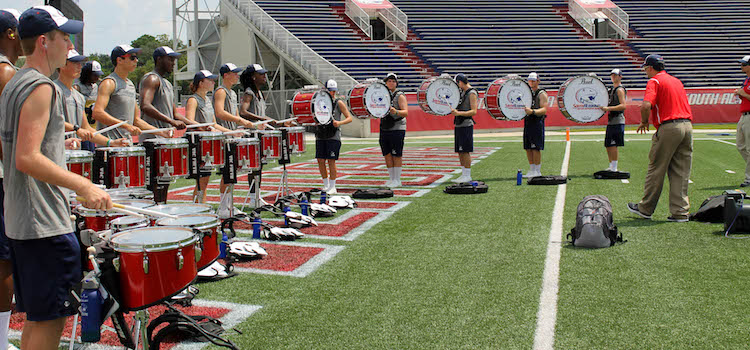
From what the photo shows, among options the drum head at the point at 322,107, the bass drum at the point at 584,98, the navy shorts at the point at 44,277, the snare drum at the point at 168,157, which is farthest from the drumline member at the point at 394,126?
the navy shorts at the point at 44,277

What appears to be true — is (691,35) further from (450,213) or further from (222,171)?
(222,171)

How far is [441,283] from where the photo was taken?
5.09 metres

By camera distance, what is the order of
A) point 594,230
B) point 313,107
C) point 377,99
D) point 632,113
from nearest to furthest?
point 594,230
point 313,107
point 377,99
point 632,113

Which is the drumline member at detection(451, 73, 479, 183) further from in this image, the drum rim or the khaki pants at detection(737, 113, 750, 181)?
the drum rim

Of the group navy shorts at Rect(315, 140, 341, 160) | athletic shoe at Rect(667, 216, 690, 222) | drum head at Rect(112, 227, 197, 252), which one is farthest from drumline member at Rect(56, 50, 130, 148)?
athletic shoe at Rect(667, 216, 690, 222)

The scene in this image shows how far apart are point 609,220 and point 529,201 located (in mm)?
2820

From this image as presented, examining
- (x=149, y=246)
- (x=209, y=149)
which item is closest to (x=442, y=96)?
(x=209, y=149)

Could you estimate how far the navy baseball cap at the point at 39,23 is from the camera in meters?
2.64

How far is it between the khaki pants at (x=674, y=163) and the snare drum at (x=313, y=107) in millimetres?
4790

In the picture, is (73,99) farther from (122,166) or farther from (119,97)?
(122,166)

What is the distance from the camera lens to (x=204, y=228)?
3.59 metres

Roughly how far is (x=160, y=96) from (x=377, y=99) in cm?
471

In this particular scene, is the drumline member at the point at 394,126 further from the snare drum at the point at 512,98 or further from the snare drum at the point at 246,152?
the snare drum at the point at 246,152

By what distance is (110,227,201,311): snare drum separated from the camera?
2975 mm
